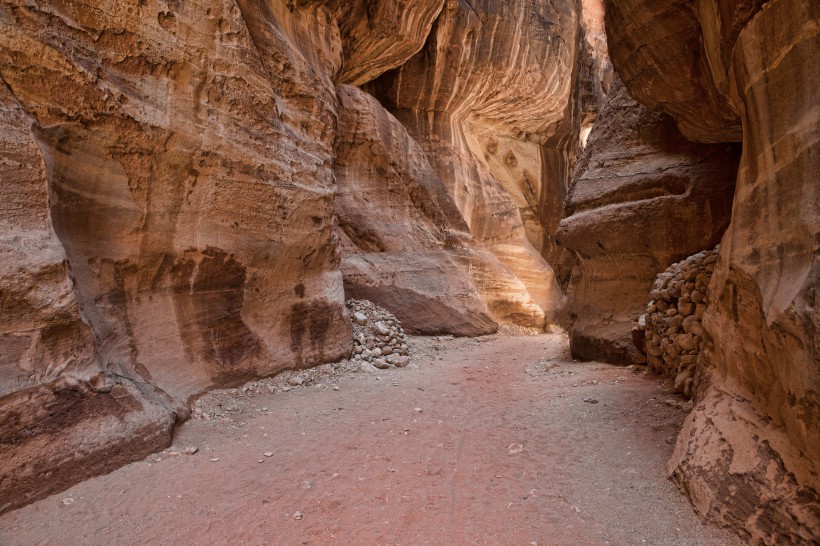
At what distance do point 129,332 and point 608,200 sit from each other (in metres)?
5.80

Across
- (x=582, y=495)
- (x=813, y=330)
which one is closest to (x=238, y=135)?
(x=582, y=495)

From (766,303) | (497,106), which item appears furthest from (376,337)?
(497,106)

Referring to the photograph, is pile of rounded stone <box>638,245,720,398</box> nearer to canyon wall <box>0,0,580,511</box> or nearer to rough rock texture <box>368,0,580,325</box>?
canyon wall <box>0,0,580,511</box>

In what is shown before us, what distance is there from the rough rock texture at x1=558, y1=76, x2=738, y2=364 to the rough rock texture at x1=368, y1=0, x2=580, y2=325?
565cm

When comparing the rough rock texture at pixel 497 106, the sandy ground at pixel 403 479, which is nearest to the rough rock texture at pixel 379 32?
the rough rock texture at pixel 497 106

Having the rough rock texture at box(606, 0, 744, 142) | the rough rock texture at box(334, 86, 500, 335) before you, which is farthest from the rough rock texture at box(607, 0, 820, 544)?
the rough rock texture at box(334, 86, 500, 335)

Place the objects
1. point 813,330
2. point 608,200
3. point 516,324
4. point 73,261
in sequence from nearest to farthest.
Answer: point 813,330 < point 73,261 < point 608,200 < point 516,324

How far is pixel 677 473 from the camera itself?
267 centimetres

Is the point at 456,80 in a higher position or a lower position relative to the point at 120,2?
higher

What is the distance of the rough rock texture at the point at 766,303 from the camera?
78.4 inches

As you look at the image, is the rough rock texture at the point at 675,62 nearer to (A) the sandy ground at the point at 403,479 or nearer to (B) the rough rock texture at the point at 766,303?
(B) the rough rock texture at the point at 766,303

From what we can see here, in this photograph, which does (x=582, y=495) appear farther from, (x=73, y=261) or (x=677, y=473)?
(x=73, y=261)

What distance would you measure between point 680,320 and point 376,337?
4.29m

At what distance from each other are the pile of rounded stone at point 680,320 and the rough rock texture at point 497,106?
7340 mm
